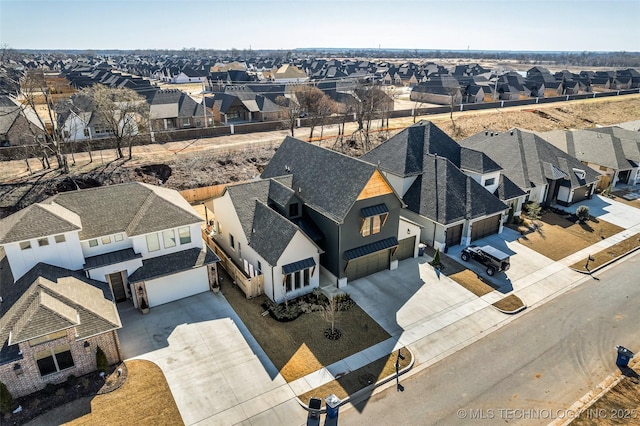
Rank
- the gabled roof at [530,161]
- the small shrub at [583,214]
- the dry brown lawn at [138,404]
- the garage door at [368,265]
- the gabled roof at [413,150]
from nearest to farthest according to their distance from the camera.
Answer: the dry brown lawn at [138,404] → the garage door at [368,265] → the gabled roof at [413,150] → the small shrub at [583,214] → the gabled roof at [530,161]

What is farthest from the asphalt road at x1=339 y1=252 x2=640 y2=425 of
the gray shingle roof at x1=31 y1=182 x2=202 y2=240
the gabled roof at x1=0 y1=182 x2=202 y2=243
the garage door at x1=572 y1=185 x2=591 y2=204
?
the garage door at x1=572 y1=185 x2=591 y2=204

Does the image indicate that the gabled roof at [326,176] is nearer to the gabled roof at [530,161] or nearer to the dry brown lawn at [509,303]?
the dry brown lawn at [509,303]

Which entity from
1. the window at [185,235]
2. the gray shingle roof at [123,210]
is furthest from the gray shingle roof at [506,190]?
the window at [185,235]

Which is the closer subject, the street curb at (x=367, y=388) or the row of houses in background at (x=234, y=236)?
the street curb at (x=367, y=388)

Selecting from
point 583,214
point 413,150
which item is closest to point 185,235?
point 413,150

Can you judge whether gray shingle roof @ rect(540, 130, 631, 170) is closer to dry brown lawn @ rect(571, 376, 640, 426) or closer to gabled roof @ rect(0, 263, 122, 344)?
dry brown lawn @ rect(571, 376, 640, 426)

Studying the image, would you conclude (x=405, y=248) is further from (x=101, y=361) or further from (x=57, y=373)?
(x=57, y=373)

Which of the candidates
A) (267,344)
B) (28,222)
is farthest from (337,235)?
(28,222)
